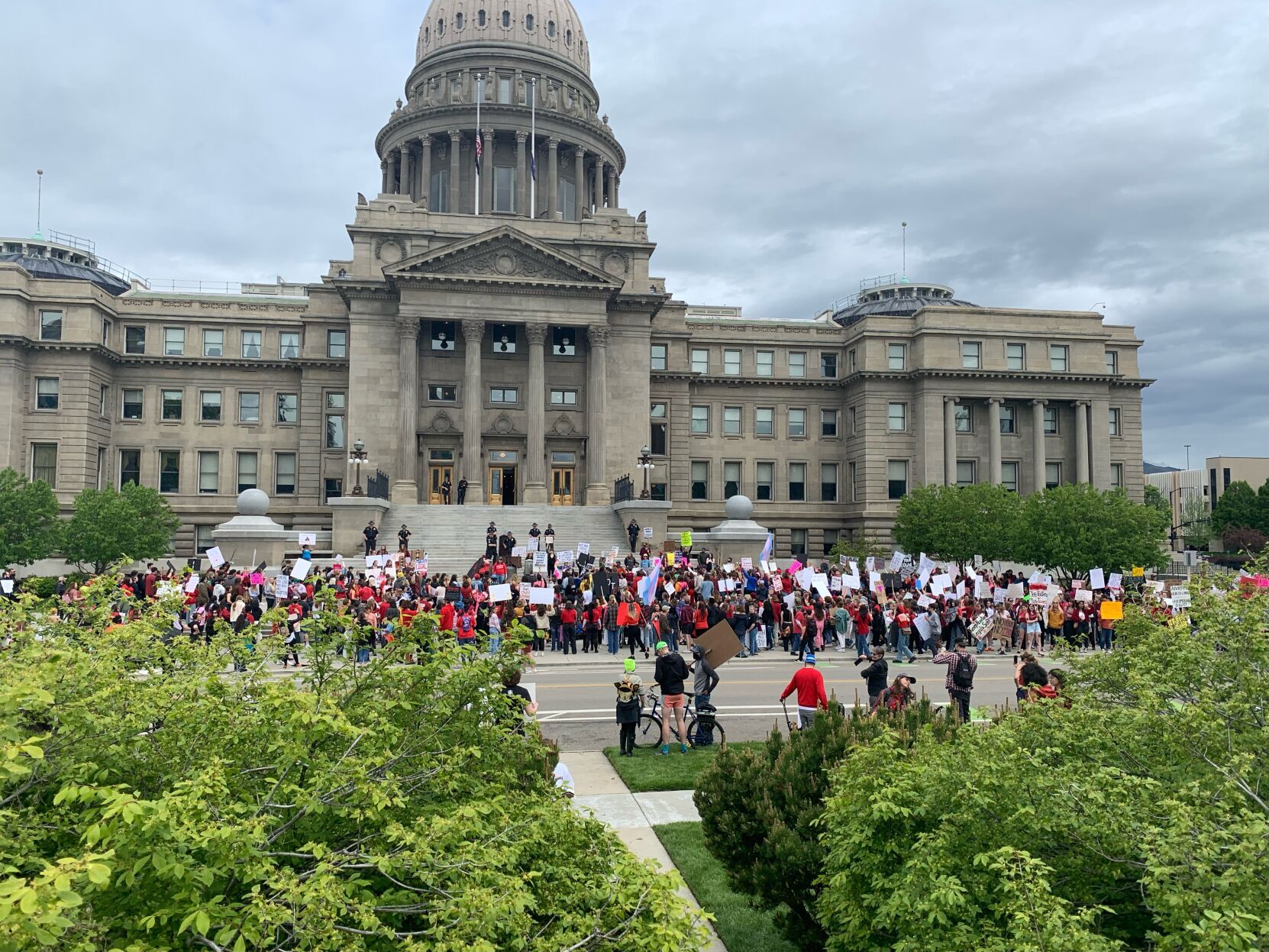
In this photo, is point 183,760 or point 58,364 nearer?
point 183,760

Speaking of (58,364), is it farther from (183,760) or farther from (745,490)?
(183,760)

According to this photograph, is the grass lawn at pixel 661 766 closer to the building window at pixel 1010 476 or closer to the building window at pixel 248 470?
the building window at pixel 248 470

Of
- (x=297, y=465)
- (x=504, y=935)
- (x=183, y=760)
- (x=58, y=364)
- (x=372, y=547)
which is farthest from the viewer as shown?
(x=297, y=465)

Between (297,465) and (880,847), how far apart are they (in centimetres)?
6209

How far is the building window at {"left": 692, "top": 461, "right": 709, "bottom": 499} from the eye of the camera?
6850 cm

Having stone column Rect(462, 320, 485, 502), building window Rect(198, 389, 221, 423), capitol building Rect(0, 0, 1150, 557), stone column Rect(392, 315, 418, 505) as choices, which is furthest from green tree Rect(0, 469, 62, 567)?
stone column Rect(462, 320, 485, 502)

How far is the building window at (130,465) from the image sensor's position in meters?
63.2

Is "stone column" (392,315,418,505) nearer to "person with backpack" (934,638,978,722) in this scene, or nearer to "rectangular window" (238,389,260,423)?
"rectangular window" (238,389,260,423)

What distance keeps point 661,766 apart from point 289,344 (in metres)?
57.1

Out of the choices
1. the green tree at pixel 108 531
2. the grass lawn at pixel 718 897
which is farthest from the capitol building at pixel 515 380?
the grass lawn at pixel 718 897

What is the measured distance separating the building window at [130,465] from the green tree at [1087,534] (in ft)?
184

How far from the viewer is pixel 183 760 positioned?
6.05m

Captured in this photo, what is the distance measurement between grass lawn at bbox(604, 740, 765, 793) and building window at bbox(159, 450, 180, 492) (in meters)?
56.2

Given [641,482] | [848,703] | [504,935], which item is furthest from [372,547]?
[504,935]
